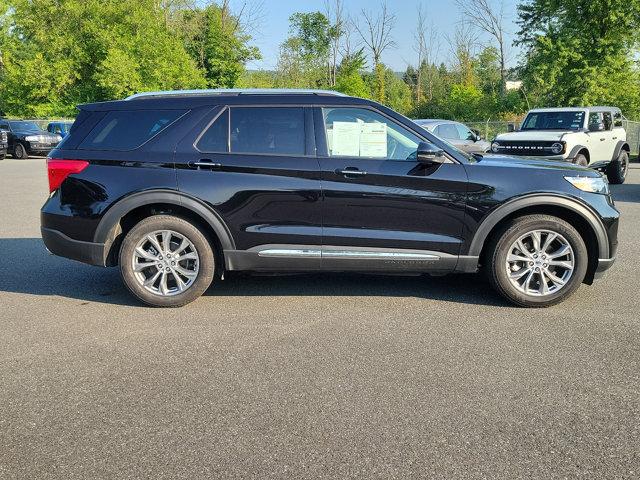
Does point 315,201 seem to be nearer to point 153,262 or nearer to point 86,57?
point 153,262

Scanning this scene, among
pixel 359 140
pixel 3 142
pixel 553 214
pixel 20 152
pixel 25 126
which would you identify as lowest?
pixel 553 214

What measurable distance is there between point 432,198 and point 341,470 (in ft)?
8.86

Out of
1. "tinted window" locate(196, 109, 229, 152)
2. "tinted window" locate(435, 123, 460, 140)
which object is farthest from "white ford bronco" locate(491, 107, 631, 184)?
"tinted window" locate(196, 109, 229, 152)

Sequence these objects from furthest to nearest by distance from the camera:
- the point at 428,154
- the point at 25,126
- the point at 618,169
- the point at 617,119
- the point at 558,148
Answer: the point at 25,126, the point at 617,119, the point at 618,169, the point at 558,148, the point at 428,154

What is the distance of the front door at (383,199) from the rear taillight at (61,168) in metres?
2.08

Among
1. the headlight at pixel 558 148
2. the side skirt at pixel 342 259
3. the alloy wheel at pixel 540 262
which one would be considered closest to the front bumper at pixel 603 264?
the alloy wheel at pixel 540 262

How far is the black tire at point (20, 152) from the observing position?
2588cm

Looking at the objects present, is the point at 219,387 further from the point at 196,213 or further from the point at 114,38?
the point at 114,38

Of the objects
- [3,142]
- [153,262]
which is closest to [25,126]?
[3,142]

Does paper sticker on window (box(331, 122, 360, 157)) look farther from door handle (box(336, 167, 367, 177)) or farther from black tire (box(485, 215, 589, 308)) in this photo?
black tire (box(485, 215, 589, 308))

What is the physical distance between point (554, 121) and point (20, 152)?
2267 cm

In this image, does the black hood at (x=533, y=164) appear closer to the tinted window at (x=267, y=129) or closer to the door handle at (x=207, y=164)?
the tinted window at (x=267, y=129)

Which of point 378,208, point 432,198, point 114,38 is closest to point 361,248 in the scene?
point 378,208

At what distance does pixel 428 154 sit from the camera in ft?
15.3
